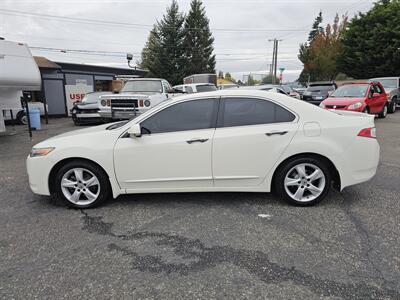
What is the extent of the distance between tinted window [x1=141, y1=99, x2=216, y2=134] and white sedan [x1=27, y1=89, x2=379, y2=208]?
13 millimetres

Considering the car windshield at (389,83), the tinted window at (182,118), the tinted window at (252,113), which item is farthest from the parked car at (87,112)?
the car windshield at (389,83)

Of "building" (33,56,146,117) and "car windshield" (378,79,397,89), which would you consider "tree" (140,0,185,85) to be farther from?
"car windshield" (378,79,397,89)

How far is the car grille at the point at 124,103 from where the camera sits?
999cm

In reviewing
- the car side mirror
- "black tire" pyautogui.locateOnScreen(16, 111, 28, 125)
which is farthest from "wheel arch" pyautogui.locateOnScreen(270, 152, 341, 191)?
"black tire" pyautogui.locateOnScreen(16, 111, 28, 125)

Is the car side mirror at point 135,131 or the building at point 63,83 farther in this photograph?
the building at point 63,83

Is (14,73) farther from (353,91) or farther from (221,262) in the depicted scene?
(353,91)

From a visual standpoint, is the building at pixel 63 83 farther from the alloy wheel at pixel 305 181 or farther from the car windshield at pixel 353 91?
the alloy wheel at pixel 305 181

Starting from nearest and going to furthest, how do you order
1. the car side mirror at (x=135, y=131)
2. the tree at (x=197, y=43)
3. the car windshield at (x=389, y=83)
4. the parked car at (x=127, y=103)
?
the car side mirror at (x=135, y=131)
the parked car at (x=127, y=103)
the car windshield at (x=389, y=83)
the tree at (x=197, y=43)

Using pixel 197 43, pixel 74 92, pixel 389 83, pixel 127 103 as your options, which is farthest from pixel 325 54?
pixel 127 103

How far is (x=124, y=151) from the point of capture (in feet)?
13.1

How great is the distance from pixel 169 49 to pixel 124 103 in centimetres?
3259

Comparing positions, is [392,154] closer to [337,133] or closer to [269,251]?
[337,133]

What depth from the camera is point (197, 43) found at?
43688mm

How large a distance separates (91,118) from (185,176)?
35.2 feet
